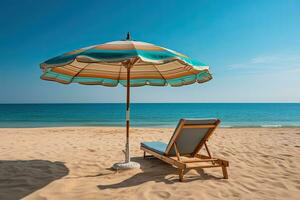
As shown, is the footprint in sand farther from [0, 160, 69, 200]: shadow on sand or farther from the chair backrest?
[0, 160, 69, 200]: shadow on sand

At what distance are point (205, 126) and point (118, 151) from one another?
311 cm

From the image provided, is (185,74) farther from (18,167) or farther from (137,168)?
(18,167)

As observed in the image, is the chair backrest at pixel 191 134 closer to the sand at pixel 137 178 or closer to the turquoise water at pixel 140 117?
the sand at pixel 137 178

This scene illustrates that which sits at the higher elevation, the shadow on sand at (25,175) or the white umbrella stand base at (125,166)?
the white umbrella stand base at (125,166)

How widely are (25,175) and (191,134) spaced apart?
289 cm

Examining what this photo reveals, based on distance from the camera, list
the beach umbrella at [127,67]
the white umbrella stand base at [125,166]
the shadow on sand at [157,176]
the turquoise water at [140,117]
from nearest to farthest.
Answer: the beach umbrella at [127,67] → the shadow on sand at [157,176] → the white umbrella stand base at [125,166] → the turquoise water at [140,117]

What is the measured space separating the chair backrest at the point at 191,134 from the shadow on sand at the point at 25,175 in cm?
203

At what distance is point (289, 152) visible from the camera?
6477 mm

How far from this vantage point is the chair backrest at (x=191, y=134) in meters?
4.27

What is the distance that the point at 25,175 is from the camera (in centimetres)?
427

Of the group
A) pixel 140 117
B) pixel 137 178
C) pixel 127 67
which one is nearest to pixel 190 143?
pixel 137 178

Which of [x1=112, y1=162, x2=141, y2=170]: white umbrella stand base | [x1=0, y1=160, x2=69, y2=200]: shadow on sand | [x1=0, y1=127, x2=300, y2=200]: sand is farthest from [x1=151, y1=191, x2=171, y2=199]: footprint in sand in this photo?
[x1=0, y1=160, x2=69, y2=200]: shadow on sand

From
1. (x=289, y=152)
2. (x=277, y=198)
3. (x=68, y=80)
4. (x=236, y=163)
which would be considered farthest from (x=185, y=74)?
(x=289, y=152)

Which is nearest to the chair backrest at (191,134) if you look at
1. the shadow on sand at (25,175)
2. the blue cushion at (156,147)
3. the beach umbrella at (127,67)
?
the blue cushion at (156,147)
